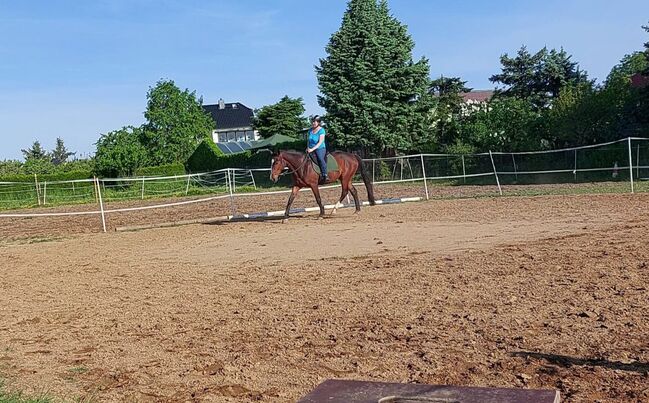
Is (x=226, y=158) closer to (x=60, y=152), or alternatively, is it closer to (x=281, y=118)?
(x=281, y=118)

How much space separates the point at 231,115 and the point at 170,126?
133 feet

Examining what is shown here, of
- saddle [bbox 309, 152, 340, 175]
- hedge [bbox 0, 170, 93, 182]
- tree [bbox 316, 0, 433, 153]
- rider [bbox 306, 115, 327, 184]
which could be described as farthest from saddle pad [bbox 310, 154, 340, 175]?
hedge [bbox 0, 170, 93, 182]

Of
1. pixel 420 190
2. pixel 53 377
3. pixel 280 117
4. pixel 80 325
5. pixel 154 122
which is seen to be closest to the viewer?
pixel 53 377

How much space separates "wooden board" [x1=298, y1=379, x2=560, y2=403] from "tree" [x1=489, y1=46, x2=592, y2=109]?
4149 centimetres

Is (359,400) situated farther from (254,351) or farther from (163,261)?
(163,261)

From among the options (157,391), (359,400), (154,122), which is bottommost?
(157,391)

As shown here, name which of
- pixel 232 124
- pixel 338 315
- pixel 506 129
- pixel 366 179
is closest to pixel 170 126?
pixel 506 129

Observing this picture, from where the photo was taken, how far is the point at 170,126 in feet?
191

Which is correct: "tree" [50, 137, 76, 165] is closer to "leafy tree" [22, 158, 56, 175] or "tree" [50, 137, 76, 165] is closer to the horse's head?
"leafy tree" [22, 158, 56, 175]

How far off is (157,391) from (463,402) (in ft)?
8.74

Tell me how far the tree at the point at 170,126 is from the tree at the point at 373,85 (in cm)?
2194

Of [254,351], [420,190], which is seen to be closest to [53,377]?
[254,351]

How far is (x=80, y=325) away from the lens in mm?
6219

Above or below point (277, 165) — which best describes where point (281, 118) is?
above
